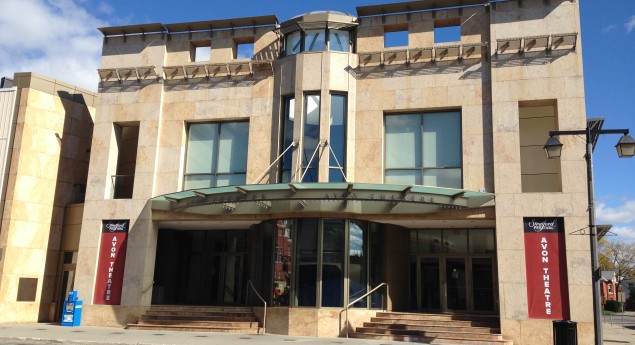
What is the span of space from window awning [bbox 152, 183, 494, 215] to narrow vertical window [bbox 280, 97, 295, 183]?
1.85 meters

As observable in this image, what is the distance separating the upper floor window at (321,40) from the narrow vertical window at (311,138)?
209 cm

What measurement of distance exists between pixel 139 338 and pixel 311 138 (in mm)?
9332

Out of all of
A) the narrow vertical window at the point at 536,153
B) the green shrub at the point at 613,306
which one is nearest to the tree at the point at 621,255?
the green shrub at the point at 613,306

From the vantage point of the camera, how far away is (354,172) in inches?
882

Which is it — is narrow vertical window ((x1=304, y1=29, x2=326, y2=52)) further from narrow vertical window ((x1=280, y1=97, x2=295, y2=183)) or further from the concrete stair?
the concrete stair

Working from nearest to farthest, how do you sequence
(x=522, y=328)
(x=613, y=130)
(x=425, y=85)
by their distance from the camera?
(x=613, y=130)
(x=522, y=328)
(x=425, y=85)

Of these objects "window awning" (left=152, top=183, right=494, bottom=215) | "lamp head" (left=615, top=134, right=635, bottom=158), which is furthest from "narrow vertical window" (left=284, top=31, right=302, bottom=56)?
"lamp head" (left=615, top=134, right=635, bottom=158)

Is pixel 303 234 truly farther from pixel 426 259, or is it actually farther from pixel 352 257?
pixel 426 259

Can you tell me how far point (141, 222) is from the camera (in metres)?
23.9

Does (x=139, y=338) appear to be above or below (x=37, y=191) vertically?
below

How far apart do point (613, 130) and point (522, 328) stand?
847cm

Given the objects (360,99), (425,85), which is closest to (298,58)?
(360,99)

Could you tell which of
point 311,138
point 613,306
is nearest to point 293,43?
point 311,138

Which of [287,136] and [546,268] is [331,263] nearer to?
[287,136]
